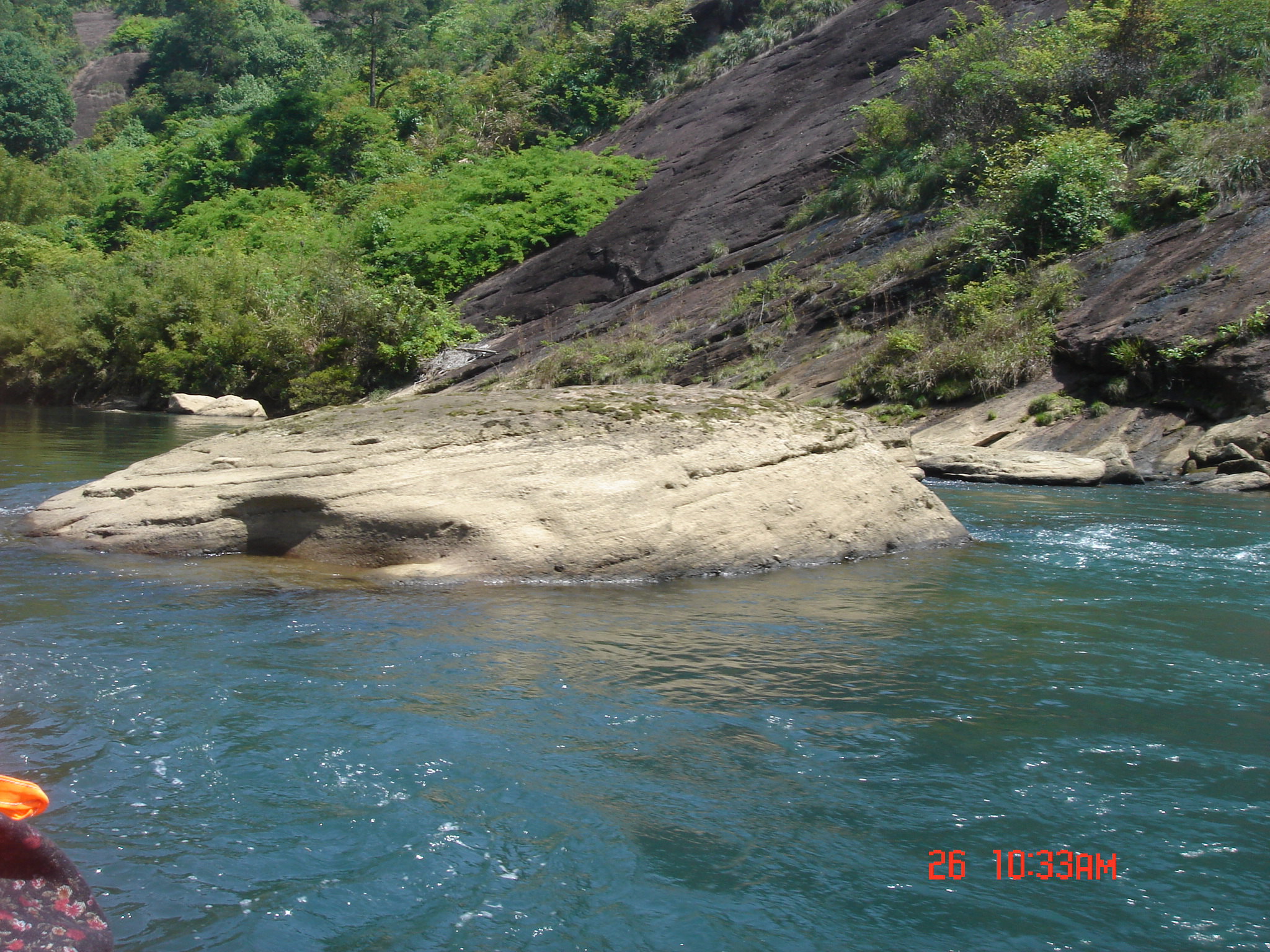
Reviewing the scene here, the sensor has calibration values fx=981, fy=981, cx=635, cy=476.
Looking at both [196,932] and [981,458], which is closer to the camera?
[196,932]

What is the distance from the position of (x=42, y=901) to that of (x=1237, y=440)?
14.6m

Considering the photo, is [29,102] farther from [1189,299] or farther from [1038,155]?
Result: [1189,299]

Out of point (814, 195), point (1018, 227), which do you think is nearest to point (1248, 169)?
point (1018, 227)

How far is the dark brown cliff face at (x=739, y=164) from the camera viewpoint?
97.8ft

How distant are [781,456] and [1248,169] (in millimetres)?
14643

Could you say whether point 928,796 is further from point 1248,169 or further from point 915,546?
point 1248,169

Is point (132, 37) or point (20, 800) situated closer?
point (20, 800)

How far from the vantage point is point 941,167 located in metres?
24.3

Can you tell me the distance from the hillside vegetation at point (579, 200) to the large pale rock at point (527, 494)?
9.64 m

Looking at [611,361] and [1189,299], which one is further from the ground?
[1189,299]

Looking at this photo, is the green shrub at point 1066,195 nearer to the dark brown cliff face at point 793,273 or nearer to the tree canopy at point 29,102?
the dark brown cliff face at point 793,273

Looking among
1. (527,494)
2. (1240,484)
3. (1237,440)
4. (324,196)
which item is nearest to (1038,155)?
(1237,440)
